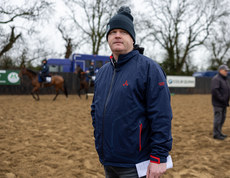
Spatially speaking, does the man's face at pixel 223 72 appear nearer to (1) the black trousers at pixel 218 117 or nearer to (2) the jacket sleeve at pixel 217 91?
(2) the jacket sleeve at pixel 217 91

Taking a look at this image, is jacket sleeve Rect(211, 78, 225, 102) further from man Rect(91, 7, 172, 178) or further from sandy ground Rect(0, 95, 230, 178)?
man Rect(91, 7, 172, 178)

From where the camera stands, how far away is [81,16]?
2519cm

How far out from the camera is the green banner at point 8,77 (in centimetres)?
1560

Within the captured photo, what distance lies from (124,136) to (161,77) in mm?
475

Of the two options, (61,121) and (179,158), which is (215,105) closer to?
(179,158)

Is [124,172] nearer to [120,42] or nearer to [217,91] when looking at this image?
[120,42]

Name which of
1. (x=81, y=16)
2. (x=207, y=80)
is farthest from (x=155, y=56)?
(x=81, y=16)

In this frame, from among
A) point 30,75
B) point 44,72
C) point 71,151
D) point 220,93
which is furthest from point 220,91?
point 30,75

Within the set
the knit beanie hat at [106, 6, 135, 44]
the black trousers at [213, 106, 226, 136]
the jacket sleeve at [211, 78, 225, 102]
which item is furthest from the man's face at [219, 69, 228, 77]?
the knit beanie hat at [106, 6, 135, 44]

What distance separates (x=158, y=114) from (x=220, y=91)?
4486 millimetres

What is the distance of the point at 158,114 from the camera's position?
4.70ft

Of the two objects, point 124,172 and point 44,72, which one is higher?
point 44,72

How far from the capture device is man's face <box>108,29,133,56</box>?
60.9 inches

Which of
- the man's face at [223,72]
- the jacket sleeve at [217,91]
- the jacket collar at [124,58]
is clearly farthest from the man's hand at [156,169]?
the man's face at [223,72]
